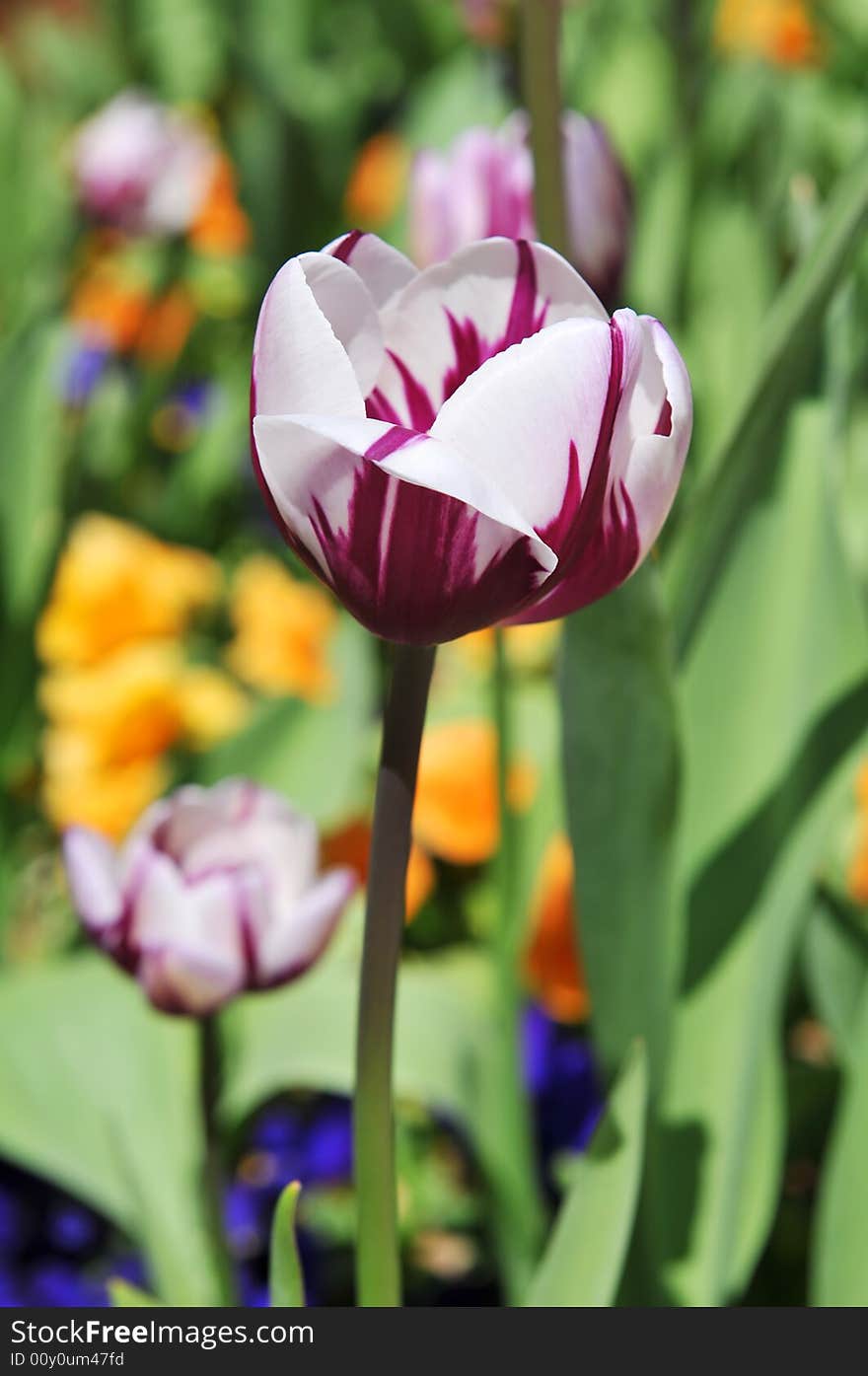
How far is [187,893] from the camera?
57cm

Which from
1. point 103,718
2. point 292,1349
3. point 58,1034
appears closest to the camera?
point 292,1349

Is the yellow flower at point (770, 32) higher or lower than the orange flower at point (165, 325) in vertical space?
higher

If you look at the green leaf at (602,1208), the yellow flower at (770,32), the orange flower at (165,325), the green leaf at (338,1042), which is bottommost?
the green leaf at (338,1042)

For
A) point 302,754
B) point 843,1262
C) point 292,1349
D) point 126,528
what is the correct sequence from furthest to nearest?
point 126,528
point 302,754
point 843,1262
point 292,1349

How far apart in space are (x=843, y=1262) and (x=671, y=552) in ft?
1.00

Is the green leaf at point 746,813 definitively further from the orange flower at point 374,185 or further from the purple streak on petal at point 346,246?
the orange flower at point 374,185

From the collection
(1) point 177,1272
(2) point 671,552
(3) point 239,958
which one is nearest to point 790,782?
(2) point 671,552

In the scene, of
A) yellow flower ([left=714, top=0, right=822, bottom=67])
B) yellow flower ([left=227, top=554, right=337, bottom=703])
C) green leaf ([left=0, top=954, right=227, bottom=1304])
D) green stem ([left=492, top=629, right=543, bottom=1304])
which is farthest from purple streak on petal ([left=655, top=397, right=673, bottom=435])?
yellow flower ([left=714, top=0, right=822, bottom=67])

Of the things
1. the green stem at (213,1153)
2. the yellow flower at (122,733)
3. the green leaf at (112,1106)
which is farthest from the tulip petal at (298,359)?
the yellow flower at (122,733)

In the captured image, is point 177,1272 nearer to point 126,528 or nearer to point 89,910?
point 89,910

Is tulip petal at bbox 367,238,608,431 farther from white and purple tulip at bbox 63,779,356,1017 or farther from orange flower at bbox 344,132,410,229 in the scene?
orange flower at bbox 344,132,410,229

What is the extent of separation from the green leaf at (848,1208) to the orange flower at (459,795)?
1.48 feet

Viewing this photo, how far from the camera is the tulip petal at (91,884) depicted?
0.58m

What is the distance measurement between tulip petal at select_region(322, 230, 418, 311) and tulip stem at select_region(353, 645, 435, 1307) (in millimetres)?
103
